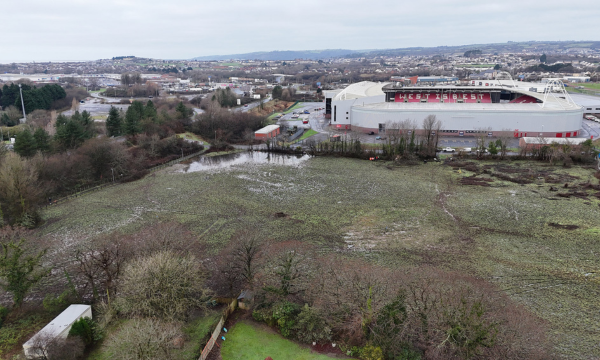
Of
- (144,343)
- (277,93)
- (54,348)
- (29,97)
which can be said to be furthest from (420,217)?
(277,93)

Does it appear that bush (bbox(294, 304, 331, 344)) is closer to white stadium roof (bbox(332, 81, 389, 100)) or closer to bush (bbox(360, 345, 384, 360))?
bush (bbox(360, 345, 384, 360))

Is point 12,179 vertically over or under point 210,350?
over

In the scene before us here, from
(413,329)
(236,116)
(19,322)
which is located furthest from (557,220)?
(236,116)

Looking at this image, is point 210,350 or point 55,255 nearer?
point 210,350

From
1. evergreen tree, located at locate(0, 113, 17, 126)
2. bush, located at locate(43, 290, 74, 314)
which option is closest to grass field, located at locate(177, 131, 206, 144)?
evergreen tree, located at locate(0, 113, 17, 126)

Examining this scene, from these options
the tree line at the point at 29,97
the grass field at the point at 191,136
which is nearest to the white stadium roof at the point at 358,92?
the grass field at the point at 191,136

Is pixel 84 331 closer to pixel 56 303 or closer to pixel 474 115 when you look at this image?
pixel 56 303

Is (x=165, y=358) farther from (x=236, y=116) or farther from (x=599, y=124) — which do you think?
(x=599, y=124)

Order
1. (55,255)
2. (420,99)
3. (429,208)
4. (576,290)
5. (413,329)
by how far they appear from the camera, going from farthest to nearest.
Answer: (420,99) → (429,208) → (55,255) → (576,290) → (413,329)

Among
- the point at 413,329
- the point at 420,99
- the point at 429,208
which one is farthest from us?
the point at 420,99
